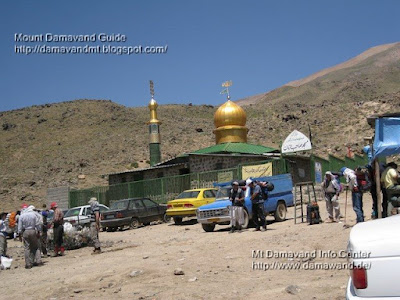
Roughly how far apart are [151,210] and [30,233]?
10840 millimetres

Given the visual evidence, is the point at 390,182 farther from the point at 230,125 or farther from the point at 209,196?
the point at 230,125

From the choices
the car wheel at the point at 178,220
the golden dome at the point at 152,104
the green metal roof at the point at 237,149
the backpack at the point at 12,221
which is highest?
the golden dome at the point at 152,104

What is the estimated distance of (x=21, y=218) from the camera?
1377 cm

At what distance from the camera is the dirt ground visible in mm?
8195

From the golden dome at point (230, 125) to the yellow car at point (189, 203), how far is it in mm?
15242

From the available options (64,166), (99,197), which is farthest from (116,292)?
(64,166)

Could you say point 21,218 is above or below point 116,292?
above

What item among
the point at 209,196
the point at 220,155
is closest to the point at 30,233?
the point at 209,196

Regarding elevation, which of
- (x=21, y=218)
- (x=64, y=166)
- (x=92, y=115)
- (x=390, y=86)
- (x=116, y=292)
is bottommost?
(x=116, y=292)

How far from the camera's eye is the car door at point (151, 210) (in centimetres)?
2419

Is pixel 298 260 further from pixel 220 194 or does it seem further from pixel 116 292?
pixel 220 194

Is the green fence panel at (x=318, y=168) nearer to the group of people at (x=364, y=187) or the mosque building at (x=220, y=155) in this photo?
the mosque building at (x=220, y=155)

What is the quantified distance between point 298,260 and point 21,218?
7.92 metres

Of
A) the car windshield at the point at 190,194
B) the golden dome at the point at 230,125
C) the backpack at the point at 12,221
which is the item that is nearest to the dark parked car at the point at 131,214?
the car windshield at the point at 190,194
